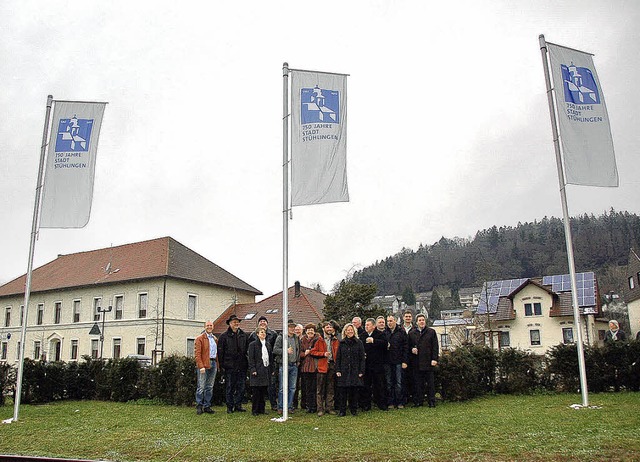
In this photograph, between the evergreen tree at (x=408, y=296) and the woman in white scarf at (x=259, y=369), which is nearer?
the woman in white scarf at (x=259, y=369)

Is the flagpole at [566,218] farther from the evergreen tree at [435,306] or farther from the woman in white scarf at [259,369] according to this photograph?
the evergreen tree at [435,306]

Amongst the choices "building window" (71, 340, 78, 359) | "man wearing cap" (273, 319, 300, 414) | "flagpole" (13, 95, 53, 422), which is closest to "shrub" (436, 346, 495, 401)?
"man wearing cap" (273, 319, 300, 414)

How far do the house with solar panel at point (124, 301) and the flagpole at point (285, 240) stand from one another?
4198 cm

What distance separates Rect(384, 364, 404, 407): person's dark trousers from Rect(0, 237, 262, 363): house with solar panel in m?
42.3

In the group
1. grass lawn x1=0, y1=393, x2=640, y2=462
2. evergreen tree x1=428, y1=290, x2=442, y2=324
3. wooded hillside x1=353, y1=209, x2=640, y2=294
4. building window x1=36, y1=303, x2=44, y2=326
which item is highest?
wooded hillside x1=353, y1=209, x2=640, y2=294

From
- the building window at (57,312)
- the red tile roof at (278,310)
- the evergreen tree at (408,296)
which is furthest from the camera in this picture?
the evergreen tree at (408,296)

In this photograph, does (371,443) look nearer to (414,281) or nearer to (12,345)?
(12,345)

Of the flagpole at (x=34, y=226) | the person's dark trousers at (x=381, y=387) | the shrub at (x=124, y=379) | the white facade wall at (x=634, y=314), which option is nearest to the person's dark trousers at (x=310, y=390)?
the person's dark trousers at (x=381, y=387)

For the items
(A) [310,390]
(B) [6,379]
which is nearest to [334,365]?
(A) [310,390]

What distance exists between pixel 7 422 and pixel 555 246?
8120 cm

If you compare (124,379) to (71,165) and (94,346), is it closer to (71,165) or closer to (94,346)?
(71,165)

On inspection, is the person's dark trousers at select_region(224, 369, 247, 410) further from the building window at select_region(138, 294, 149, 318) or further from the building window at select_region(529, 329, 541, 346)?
the building window at select_region(529, 329, 541, 346)

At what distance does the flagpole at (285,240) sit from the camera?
11617 mm

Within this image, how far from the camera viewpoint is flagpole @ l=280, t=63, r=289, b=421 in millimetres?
11617
